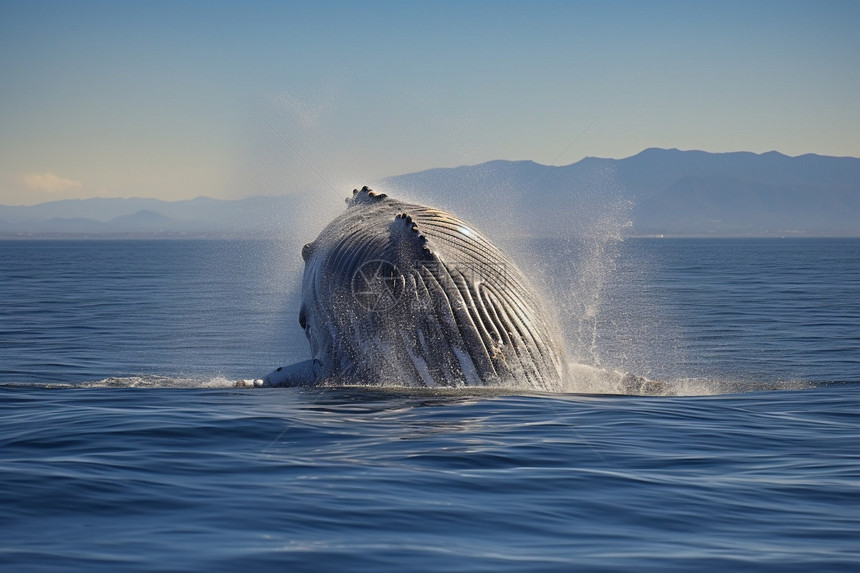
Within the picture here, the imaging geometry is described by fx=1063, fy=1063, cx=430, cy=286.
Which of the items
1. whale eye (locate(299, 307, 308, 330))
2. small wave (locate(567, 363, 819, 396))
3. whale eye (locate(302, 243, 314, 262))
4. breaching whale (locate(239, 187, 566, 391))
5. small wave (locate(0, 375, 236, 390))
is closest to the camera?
breaching whale (locate(239, 187, 566, 391))

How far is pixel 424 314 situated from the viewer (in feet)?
36.5

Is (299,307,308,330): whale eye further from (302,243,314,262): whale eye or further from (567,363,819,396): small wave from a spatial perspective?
(567,363,819,396): small wave

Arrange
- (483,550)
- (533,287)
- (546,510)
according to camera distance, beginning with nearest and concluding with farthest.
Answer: (483,550)
(546,510)
(533,287)

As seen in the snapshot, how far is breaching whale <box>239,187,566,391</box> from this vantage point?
11102 mm

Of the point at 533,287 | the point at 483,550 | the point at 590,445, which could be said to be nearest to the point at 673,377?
the point at 533,287

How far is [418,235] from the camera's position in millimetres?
11430

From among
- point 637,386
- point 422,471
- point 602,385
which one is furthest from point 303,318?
point 422,471

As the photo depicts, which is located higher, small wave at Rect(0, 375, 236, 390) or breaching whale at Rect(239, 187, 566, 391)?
breaching whale at Rect(239, 187, 566, 391)

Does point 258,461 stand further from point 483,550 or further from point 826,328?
point 826,328

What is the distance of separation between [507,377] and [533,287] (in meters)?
1.62

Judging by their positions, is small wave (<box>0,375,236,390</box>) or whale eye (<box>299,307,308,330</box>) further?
whale eye (<box>299,307,308,330</box>)

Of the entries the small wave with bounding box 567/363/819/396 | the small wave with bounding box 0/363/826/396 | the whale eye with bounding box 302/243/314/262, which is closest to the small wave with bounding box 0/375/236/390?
the small wave with bounding box 0/363/826/396

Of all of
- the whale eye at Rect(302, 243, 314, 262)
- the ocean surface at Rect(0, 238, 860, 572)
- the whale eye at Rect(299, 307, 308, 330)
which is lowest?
the ocean surface at Rect(0, 238, 860, 572)

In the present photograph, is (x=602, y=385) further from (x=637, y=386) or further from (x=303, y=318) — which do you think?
(x=303, y=318)
